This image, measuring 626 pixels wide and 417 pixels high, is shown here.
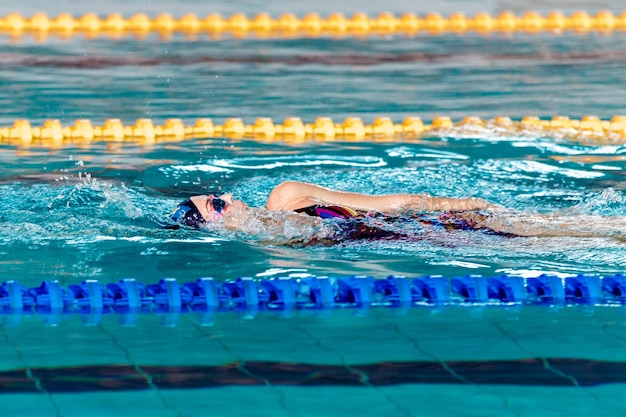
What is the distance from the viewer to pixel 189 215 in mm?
3934

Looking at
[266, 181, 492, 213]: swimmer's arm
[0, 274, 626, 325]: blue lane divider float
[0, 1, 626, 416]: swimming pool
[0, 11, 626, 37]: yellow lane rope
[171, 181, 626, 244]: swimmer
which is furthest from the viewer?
[0, 11, 626, 37]: yellow lane rope

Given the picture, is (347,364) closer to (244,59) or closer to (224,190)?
(224,190)

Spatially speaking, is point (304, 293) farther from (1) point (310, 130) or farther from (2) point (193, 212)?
(1) point (310, 130)

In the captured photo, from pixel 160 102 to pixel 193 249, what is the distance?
10.9ft

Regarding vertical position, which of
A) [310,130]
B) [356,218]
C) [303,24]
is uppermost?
[303,24]

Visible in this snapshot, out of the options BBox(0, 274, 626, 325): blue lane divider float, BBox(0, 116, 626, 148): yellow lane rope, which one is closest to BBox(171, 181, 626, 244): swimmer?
BBox(0, 274, 626, 325): blue lane divider float

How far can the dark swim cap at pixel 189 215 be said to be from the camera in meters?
3.93

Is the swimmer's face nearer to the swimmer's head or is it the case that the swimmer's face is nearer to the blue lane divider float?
the swimmer's head

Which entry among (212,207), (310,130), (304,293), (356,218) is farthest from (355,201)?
(310,130)

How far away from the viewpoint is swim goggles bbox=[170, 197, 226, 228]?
393 cm

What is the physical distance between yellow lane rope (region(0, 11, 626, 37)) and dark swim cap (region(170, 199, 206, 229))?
18.2ft

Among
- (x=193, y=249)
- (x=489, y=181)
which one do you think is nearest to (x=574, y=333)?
(x=193, y=249)

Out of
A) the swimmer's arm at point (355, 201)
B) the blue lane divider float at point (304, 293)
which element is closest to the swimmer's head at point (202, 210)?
the swimmer's arm at point (355, 201)

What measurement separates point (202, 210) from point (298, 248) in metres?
0.41
